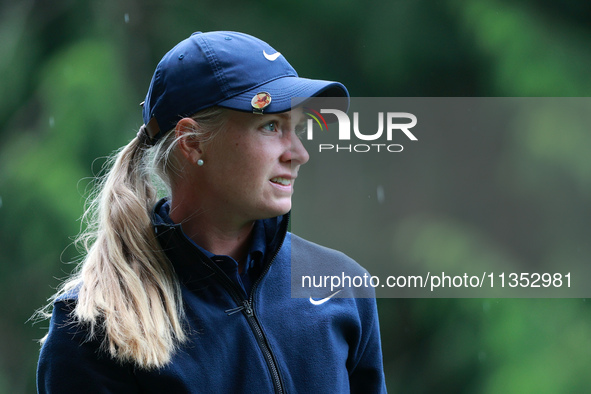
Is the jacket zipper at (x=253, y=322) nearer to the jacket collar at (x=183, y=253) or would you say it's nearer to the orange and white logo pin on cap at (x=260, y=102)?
the jacket collar at (x=183, y=253)

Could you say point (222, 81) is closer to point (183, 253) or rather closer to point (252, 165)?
point (252, 165)

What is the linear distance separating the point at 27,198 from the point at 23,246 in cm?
22

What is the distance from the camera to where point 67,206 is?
2.97 m

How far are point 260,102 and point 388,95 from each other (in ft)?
6.40

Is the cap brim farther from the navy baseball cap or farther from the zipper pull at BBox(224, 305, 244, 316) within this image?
the zipper pull at BBox(224, 305, 244, 316)

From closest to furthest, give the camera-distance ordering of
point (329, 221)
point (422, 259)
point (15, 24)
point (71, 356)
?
point (71, 356)
point (329, 221)
point (422, 259)
point (15, 24)

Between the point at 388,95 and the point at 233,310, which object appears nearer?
the point at 233,310

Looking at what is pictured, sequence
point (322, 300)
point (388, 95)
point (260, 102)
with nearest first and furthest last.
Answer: point (260, 102) → point (322, 300) → point (388, 95)

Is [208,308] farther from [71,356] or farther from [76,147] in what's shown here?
[76,147]

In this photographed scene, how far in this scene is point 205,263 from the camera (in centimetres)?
122

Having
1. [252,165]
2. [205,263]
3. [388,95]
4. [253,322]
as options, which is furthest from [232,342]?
[388,95]

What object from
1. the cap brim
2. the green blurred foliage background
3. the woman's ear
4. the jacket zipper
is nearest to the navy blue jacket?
the jacket zipper

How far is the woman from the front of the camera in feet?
3.72

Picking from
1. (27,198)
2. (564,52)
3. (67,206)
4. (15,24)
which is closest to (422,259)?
(564,52)
